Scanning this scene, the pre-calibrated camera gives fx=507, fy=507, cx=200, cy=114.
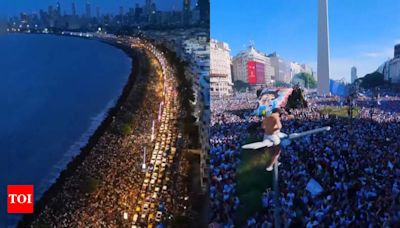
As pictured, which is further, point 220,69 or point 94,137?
point 220,69

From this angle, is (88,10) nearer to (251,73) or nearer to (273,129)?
(251,73)

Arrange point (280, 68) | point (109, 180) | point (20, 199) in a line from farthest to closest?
point (280, 68)
point (109, 180)
point (20, 199)

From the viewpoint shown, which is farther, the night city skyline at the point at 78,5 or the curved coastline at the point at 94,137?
the night city skyline at the point at 78,5

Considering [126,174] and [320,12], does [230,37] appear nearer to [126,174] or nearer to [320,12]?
[320,12]

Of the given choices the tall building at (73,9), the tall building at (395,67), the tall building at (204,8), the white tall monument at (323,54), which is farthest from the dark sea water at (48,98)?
the tall building at (395,67)

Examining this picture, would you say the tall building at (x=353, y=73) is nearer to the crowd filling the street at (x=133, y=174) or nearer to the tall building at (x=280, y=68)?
the tall building at (x=280, y=68)

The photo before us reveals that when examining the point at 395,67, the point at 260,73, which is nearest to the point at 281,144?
the point at 260,73

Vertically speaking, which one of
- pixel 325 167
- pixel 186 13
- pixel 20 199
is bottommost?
pixel 20 199

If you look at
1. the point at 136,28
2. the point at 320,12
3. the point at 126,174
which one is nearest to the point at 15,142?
the point at 126,174
